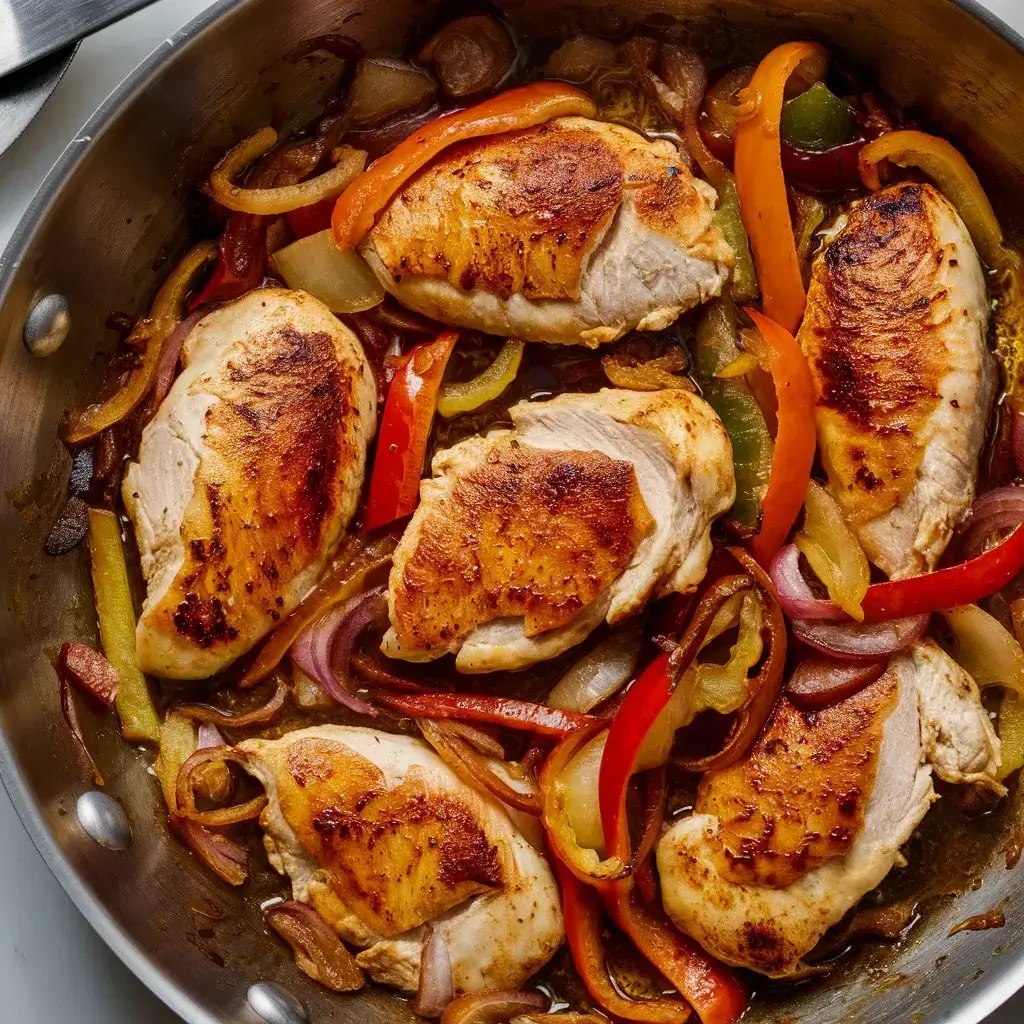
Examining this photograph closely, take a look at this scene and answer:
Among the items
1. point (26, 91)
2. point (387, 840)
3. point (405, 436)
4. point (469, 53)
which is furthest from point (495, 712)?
point (26, 91)

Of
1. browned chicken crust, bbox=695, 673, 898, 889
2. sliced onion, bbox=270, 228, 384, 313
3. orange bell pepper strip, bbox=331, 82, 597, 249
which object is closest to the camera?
browned chicken crust, bbox=695, 673, 898, 889

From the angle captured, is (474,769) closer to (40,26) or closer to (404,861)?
(404,861)

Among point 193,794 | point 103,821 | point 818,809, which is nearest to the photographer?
point 818,809

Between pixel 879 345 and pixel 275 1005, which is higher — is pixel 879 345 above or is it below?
above

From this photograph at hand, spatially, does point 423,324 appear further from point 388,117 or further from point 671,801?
point 671,801

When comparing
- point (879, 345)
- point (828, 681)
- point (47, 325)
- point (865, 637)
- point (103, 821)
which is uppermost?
Answer: point (879, 345)

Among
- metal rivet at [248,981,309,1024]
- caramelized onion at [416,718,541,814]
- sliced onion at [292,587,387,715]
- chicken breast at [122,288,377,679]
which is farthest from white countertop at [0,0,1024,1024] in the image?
caramelized onion at [416,718,541,814]

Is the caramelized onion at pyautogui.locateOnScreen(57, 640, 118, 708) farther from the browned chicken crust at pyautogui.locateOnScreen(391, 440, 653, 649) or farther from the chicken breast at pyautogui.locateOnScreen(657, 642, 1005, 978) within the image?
the chicken breast at pyautogui.locateOnScreen(657, 642, 1005, 978)
